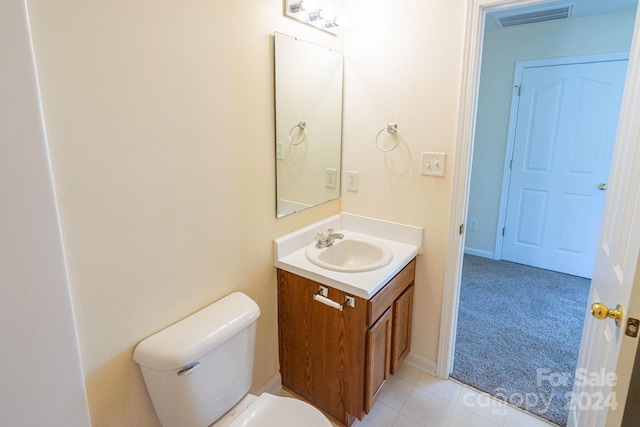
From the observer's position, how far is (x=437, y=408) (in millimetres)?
1797

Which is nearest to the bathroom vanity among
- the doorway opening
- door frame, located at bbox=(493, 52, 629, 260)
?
the doorway opening

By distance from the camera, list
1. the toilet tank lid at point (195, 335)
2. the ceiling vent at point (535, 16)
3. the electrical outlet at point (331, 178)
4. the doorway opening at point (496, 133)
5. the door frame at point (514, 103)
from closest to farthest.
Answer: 1. the toilet tank lid at point (195, 335)
2. the electrical outlet at point (331, 178)
3. the ceiling vent at point (535, 16)
4. the door frame at point (514, 103)
5. the doorway opening at point (496, 133)

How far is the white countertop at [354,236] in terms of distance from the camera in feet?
4.91

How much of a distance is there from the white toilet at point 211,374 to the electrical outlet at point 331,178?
0.90m

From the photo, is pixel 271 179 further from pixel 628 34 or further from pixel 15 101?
pixel 628 34

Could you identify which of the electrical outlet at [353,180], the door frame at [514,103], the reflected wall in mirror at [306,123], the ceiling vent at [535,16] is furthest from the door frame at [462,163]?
the door frame at [514,103]

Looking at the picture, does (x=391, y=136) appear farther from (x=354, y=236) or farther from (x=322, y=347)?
(x=322, y=347)

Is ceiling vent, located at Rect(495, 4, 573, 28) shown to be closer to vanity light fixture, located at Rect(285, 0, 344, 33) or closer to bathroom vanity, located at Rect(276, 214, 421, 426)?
vanity light fixture, located at Rect(285, 0, 344, 33)

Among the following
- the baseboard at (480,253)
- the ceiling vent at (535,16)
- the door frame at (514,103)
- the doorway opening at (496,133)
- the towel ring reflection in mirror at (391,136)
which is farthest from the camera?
the baseboard at (480,253)

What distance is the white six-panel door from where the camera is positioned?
2.92 m

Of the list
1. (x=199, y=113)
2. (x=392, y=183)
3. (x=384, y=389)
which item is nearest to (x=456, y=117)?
(x=392, y=183)

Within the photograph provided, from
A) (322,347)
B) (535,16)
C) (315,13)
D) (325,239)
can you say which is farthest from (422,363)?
(535,16)

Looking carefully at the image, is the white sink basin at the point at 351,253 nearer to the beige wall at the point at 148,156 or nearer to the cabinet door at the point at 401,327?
the cabinet door at the point at 401,327

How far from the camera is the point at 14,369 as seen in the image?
80 centimetres
